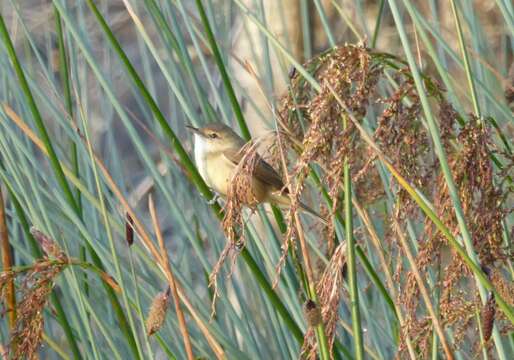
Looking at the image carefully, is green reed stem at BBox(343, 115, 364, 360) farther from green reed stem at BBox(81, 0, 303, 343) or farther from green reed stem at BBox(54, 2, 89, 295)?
green reed stem at BBox(54, 2, 89, 295)

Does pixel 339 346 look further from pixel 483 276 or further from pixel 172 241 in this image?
pixel 172 241

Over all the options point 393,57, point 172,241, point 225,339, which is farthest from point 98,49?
point 393,57

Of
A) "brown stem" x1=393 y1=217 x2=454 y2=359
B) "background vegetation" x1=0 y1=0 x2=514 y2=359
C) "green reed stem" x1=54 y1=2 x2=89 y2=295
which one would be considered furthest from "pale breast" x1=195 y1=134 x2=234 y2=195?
"brown stem" x1=393 y1=217 x2=454 y2=359

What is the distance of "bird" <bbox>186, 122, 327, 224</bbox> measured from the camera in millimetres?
2734

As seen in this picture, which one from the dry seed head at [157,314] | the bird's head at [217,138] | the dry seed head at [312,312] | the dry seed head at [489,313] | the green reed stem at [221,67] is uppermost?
the green reed stem at [221,67]

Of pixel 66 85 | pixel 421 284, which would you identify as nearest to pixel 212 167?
pixel 66 85

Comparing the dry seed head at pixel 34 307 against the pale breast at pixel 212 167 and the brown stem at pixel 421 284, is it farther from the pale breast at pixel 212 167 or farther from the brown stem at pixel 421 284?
the pale breast at pixel 212 167

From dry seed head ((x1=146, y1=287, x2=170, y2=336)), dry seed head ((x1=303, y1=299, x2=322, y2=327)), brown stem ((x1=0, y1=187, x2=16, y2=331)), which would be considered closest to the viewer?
dry seed head ((x1=303, y1=299, x2=322, y2=327))

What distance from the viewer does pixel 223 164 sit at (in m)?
2.98

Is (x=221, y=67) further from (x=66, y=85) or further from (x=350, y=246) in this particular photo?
(x=350, y=246)

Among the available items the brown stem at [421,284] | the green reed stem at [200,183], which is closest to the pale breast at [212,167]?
the green reed stem at [200,183]

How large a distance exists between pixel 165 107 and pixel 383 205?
459 centimetres

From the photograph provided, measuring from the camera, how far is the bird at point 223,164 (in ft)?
8.97

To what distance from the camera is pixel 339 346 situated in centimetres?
195
